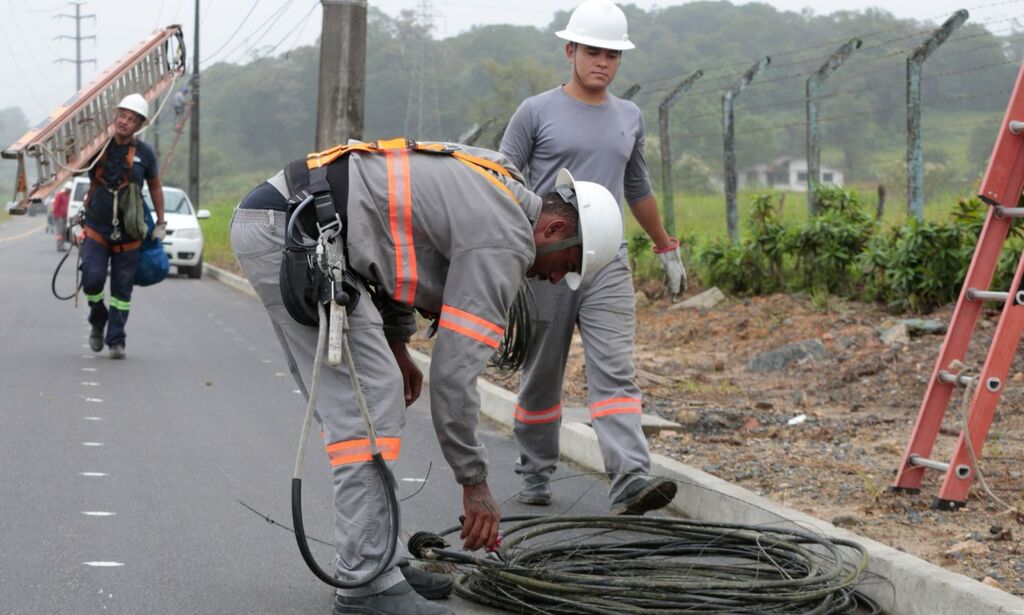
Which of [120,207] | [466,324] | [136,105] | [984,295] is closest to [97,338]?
[120,207]

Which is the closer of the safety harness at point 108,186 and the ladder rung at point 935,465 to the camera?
the ladder rung at point 935,465

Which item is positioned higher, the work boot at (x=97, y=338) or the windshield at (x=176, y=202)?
the work boot at (x=97, y=338)

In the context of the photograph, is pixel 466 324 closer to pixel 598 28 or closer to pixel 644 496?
pixel 644 496

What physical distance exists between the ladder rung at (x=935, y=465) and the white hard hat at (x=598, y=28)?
83.7 inches

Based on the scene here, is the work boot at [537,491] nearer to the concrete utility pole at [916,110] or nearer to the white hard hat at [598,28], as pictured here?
the white hard hat at [598,28]

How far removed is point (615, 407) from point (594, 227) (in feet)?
6.27

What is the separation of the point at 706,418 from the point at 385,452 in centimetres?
439

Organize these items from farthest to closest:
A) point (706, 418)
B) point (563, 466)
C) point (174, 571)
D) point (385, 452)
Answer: point (706, 418) < point (563, 466) < point (174, 571) < point (385, 452)

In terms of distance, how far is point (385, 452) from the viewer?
4.39 meters

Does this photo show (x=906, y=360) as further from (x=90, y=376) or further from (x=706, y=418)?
(x=90, y=376)

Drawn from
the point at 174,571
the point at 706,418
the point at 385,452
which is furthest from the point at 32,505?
the point at 706,418

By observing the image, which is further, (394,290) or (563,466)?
(563,466)

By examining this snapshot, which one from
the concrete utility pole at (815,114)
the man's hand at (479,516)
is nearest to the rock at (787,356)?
the concrete utility pole at (815,114)

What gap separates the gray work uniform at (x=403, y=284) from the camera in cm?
424
